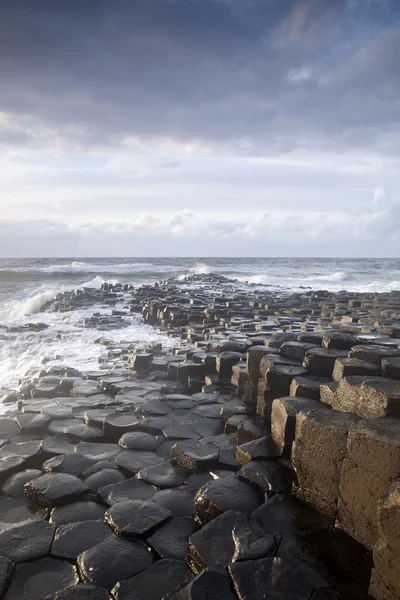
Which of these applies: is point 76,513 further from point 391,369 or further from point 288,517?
point 391,369

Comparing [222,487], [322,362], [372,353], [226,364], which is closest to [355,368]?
[372,353]

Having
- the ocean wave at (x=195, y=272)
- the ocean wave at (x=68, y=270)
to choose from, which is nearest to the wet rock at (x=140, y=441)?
the ocean wave at (x=195, y=272)

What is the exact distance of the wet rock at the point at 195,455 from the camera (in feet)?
13.1

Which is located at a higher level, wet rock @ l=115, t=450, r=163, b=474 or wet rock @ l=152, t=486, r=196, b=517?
wet rock @ l=152, t=486, r=196, b=517

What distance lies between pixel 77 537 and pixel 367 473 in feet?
7.11

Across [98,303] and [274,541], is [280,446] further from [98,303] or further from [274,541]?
[98,303]

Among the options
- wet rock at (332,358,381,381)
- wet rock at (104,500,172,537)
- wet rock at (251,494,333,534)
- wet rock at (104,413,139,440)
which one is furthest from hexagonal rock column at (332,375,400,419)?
wet rock at (104,413,139,440)

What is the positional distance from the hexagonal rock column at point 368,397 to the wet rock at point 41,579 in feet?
8.19

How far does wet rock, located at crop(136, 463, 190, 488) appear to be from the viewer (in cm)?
379

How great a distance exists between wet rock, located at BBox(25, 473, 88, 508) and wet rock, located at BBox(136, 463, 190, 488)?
0.58 metres

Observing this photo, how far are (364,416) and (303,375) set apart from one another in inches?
51.4

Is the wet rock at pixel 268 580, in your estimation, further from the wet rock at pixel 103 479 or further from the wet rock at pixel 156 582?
the wet rock at pixel 103 479

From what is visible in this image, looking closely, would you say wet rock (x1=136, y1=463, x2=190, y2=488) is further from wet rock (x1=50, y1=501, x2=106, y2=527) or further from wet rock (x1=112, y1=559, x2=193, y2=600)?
wet rock (x1=112, y1=559, x2=193, y2=600)

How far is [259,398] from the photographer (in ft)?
16.5
